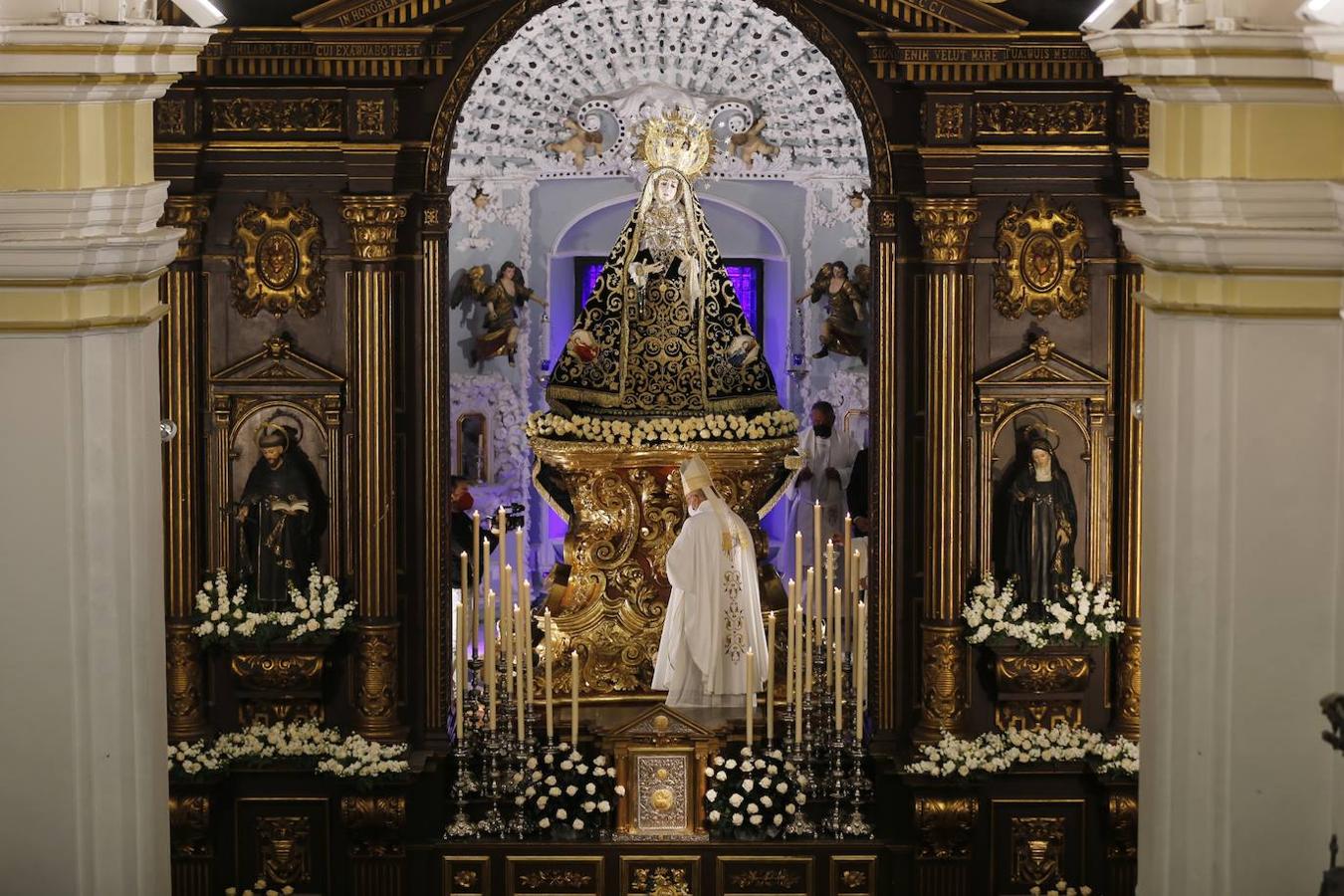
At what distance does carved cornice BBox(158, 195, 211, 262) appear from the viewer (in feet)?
51.0

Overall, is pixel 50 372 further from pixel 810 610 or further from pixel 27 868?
pixel 810 610

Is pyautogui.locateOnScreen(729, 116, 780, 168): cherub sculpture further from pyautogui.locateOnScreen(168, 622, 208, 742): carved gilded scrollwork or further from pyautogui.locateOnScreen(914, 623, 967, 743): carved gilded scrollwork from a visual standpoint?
pyautogui.locateOnScreen(168, 622, 208, 742): carved gilded scrollwork

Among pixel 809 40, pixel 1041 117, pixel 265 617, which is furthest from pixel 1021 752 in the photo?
pixel 265 617

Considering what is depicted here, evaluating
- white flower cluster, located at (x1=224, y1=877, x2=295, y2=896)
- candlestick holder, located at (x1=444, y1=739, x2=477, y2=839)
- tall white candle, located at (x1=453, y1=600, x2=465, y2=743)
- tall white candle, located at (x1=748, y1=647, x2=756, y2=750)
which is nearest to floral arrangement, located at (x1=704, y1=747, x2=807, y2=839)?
tall white candle, located at (x1=748, y1=647, x2=756, y2=750)

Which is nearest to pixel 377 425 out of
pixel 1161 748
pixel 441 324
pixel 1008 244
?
pixel 441 324

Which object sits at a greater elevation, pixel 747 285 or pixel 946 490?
pixel 747 285

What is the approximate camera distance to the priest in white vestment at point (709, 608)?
16.5m

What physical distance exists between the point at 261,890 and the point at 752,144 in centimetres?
634

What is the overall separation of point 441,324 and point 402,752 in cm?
243

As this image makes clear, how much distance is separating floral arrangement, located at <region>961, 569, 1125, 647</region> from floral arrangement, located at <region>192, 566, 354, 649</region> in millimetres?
3515

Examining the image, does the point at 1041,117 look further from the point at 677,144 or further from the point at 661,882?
the point at 661,882

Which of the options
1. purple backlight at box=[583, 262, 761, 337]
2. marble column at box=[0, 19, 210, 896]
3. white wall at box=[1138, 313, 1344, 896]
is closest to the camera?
white wall at box=[1138, 313, 1344, 896]

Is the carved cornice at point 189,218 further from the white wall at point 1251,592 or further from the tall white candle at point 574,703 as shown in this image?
the white wall at point 1251,592

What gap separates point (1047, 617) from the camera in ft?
51.8
